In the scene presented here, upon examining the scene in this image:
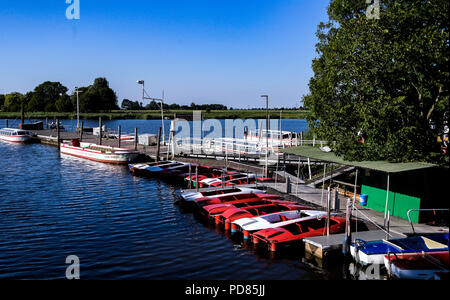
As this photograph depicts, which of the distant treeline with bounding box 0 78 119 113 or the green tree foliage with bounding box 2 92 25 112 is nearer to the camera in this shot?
the distant treeline with bounding box 0 78 119 113

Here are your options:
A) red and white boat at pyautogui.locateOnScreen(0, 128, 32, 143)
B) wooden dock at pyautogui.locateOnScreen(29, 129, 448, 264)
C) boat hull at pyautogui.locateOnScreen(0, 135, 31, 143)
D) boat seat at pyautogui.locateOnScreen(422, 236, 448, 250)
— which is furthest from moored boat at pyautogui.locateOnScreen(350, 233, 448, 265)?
red and white boat at pyautogui.locateOnScreen(0, 128, 32, 143)

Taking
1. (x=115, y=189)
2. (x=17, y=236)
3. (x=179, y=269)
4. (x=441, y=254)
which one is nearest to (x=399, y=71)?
(x=441, y=254)

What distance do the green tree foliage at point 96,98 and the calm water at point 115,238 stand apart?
509 feet

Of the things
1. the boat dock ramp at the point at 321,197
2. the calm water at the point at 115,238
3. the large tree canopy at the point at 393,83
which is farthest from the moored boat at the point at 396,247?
the large tree canopy at the point at 393,83

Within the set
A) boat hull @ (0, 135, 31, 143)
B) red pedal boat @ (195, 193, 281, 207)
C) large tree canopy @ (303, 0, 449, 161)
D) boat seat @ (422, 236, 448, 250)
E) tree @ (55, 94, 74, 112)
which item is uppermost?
tree @ (55, 94, 74, 112)

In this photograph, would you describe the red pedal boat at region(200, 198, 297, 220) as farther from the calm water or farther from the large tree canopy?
the large tree canopy

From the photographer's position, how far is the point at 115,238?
2061 centimetres

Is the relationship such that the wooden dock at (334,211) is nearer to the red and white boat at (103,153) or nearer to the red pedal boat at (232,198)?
the red pedal boat at (232,198)

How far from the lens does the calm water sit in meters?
16.4

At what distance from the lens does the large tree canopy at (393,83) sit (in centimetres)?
1755

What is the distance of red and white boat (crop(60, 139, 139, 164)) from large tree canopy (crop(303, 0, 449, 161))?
104 ft

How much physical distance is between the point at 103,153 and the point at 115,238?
30.5 metres

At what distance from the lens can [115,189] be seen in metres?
33.5
